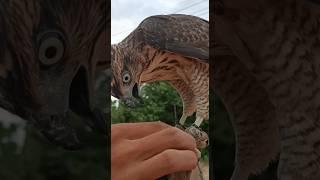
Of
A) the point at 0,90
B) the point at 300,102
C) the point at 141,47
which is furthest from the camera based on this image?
the point at 141,47

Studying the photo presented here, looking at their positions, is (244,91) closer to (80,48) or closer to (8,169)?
(80,48)

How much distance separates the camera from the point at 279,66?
2.29 meters

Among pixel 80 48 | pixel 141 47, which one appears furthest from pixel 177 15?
pixel 80 48

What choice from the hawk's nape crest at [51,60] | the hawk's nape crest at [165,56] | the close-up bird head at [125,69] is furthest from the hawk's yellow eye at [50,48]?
the close-up bird head at [125,69]

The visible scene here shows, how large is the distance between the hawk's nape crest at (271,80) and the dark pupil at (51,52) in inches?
28.8

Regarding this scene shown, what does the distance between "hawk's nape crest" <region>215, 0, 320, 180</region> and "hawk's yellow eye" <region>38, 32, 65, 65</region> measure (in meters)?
0.71

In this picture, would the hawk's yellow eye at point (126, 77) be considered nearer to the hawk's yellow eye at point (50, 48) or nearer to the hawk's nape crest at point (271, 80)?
the hawk's nape crest at point (271, 80)

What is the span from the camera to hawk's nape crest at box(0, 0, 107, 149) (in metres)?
1.90

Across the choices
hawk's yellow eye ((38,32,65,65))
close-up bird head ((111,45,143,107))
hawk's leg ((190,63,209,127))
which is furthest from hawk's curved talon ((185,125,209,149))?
hawk's yellow eye ((38,32,65,65))

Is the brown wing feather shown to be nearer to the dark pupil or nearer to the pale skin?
the pale skin

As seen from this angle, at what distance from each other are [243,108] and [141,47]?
3191 millimetres

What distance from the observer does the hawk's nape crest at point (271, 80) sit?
227 cm

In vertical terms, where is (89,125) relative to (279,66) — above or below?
below

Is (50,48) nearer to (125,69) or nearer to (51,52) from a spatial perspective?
(51,52)
